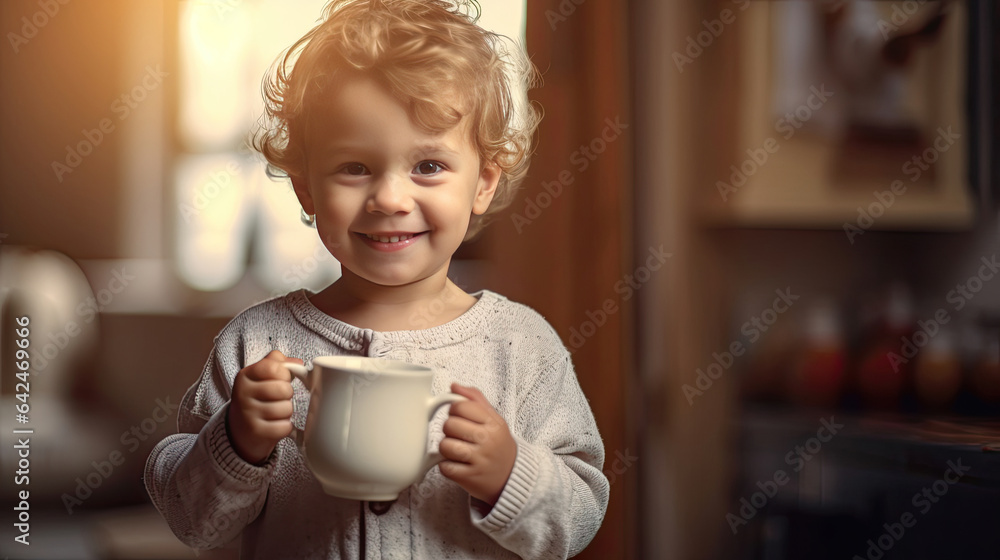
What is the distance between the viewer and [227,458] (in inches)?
22.9

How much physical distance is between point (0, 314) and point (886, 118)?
→ 1489 mm

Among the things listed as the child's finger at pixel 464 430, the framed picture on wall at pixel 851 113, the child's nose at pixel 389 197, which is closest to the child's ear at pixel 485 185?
the child's nose at pixel 389 197

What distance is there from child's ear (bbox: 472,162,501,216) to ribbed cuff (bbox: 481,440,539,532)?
0.72ft

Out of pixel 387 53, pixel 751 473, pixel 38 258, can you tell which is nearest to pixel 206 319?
pixel 38 258

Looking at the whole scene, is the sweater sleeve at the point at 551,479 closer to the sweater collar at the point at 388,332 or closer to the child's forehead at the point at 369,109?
the sweater collar at the point at 388,332

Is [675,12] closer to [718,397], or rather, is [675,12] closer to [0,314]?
[718,397]

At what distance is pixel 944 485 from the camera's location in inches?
36.3

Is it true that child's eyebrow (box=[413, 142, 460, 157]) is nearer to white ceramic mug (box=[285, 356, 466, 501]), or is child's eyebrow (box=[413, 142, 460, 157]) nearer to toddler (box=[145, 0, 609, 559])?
toddler (box=[145, 0, 609, 559])

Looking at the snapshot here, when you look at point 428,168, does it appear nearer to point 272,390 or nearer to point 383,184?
point 383,184

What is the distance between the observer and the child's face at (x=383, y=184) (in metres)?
0.60

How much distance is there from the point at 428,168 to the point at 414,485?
0.25 metres

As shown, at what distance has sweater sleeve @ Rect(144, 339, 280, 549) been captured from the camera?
1.92 feet

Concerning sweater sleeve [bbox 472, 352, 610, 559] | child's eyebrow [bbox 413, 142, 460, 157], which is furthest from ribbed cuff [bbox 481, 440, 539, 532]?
child's eyebrow [bbox 413, 142, 460, 157]

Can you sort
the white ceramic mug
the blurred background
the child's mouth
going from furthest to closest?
the blurred background
the child's mouth
the white ceramic mug
